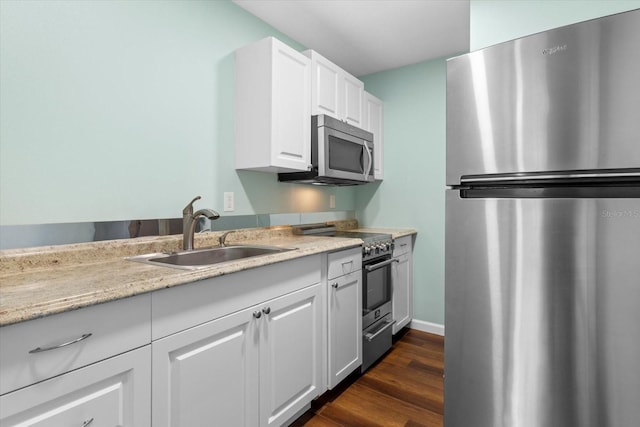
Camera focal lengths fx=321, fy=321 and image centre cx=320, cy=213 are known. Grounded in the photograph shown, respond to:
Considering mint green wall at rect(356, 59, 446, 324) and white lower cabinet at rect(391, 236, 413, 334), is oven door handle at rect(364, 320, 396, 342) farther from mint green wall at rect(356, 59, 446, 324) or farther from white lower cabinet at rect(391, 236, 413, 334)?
mint green wall at rect(356, 59, 446, 324)

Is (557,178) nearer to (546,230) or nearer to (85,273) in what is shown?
(546,230)

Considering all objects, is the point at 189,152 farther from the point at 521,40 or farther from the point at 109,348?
the point at 521,40

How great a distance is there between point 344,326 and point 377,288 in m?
0.51

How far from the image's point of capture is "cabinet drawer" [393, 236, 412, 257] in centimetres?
→ 277

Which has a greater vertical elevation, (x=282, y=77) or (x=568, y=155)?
(x=282, y=77)

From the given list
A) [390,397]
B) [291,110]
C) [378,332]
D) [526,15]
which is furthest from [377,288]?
[526,15]

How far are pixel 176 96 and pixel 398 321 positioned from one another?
243 cm

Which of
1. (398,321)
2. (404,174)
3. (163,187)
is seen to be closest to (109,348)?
(163,187)

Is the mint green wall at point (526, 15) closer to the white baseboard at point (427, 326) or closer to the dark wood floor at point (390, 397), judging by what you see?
the dark wood floor at point (390, 397)

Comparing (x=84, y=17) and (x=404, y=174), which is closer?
(x=84, y=17)

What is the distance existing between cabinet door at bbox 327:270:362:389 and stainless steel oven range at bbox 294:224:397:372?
10 cm

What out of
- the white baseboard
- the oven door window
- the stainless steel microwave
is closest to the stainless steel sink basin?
the stainless steel microwave

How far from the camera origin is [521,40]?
1.17m

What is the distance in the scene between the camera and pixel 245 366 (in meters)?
1.38
